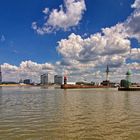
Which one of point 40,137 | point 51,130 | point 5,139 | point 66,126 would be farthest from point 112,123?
point 5,139

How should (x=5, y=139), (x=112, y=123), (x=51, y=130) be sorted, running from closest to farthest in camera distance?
(x=5, y=139) < (x=51, y=130) < (x=112, y=123)

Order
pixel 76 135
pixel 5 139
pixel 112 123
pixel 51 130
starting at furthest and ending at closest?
pixel 112 123 < pixel 51 130 < pixel 76 135 < pixel 5 139

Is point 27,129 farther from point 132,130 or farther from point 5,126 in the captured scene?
point 132,130

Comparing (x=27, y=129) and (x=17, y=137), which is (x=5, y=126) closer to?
(x=27, y=129)

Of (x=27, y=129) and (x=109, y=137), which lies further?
(x=27, y=129)

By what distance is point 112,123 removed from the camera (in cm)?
3123

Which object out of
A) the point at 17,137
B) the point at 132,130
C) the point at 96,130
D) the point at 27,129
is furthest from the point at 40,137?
the point at 132,130

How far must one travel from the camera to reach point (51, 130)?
27078mm

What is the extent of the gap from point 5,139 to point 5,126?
6.21 metres

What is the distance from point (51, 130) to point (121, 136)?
6224mm

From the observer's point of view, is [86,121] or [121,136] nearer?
[121,136]

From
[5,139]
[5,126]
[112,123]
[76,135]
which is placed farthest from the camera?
[112,123]

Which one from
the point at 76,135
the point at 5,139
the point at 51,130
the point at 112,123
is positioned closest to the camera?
the point at 5,139

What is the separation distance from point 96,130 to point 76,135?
3060mm
